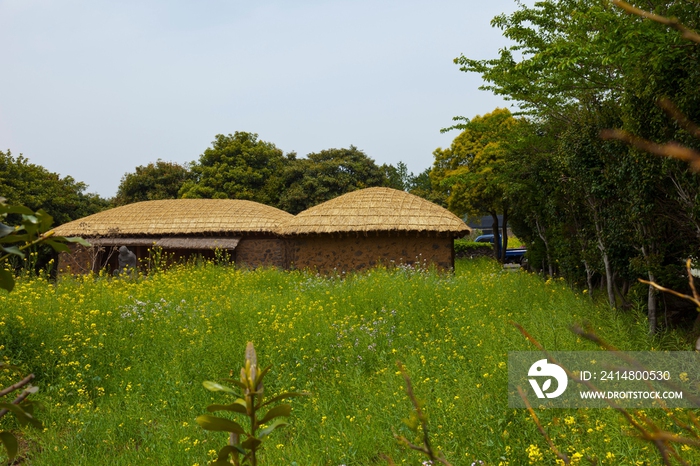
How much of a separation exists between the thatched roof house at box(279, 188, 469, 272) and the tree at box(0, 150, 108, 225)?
13.9 meters

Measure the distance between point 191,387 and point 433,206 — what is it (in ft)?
39.6

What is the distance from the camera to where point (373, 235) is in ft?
51.5

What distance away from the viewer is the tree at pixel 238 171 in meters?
28.2

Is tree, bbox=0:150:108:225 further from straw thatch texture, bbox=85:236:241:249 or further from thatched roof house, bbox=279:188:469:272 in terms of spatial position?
thatched roof house, bbox=279:188:469:272

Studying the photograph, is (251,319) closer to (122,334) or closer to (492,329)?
(122,334)

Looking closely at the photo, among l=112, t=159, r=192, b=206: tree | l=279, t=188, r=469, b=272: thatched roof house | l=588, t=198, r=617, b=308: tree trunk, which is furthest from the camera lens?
l=112, t=159, r=192, b=206: tree

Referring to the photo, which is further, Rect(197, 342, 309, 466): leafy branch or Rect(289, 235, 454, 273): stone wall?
Rect(289, 235, 454, 273): stone wall

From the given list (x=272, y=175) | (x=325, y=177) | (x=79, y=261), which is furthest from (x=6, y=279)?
(x=272, y=175)

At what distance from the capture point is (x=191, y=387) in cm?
603

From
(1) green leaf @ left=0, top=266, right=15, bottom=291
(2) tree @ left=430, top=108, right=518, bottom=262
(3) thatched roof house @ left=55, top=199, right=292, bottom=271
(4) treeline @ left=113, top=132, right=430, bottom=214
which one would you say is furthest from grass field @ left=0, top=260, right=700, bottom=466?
(4) treeline @ left=113, top=132, right=430, bottom=214

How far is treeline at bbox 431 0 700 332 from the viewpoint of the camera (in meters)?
6.45

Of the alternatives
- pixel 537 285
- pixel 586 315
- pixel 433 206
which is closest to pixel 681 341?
pixel 586 315

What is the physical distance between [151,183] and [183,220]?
13.5 meters

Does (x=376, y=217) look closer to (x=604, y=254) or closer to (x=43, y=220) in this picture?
(x=604, y=254)
